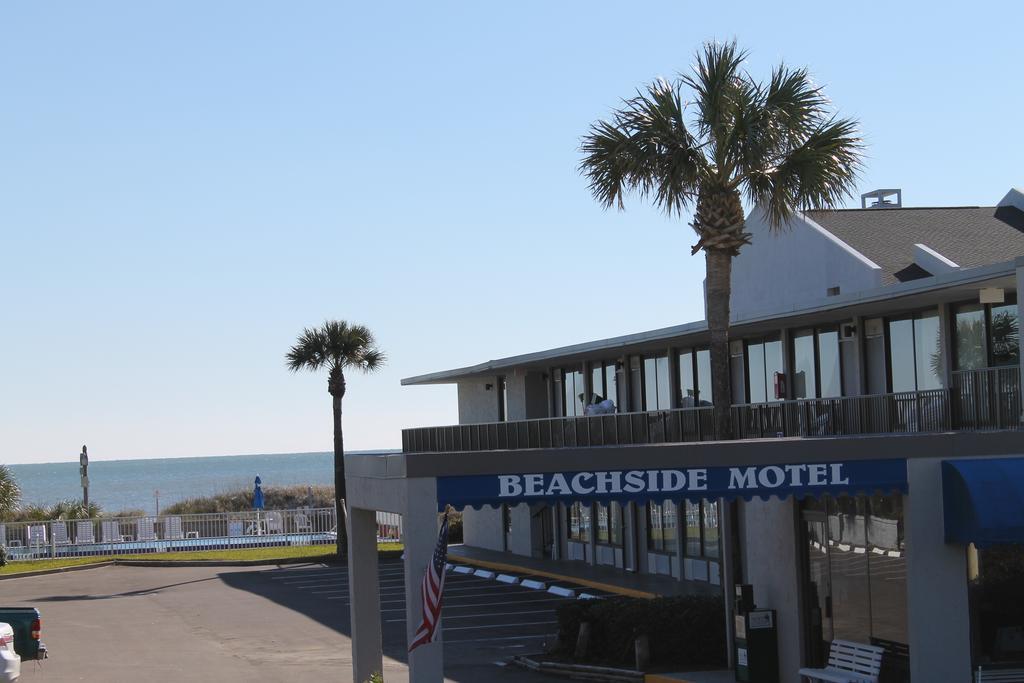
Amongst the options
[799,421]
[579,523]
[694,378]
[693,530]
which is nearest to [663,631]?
[799,421]

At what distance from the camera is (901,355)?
24391 millimetres

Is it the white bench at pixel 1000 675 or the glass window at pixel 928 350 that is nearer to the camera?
the white bench at pixel 1000 675

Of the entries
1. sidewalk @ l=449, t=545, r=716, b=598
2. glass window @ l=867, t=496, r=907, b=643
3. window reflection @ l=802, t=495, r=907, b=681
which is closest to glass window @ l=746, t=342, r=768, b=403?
sidewalk @ l=449, t=545, r=716, b=598

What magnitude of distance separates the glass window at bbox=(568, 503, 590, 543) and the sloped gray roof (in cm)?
1259

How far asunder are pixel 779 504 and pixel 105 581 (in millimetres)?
24503

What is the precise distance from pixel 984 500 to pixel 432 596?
617 centimetres

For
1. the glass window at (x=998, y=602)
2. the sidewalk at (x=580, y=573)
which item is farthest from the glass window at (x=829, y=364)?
the glass window at (x=998, y=602)

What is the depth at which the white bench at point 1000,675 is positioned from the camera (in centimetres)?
1636

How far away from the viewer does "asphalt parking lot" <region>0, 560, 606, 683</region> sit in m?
22.1

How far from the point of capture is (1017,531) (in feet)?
50.5

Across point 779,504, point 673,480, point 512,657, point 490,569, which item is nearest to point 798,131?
point 779,504

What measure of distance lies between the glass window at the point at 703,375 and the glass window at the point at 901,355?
7300mm

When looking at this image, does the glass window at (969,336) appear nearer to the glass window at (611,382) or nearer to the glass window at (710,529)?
the glass window at (710,529)

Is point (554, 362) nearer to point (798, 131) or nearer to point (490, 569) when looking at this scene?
point (490, 569)
